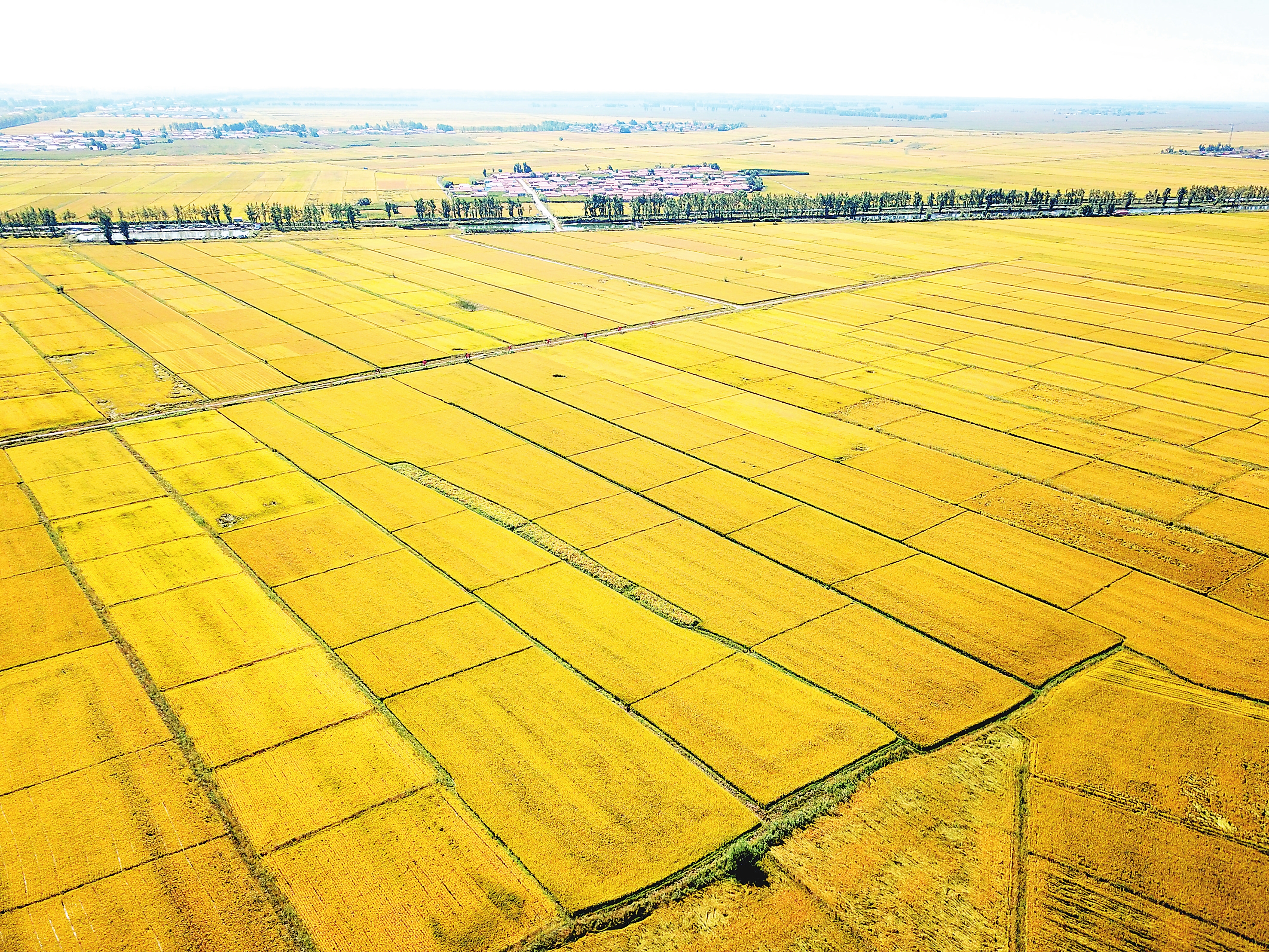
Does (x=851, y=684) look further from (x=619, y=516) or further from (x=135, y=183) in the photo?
(x=135, y=183)

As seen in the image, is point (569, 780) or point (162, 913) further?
point (569, 780)

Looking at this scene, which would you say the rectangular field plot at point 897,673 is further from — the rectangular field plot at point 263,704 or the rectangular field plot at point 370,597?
the rectangular field plot at point 263,704

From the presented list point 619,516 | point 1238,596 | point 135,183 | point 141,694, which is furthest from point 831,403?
point 135,183

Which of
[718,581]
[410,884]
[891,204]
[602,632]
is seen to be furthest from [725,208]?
[410,884]

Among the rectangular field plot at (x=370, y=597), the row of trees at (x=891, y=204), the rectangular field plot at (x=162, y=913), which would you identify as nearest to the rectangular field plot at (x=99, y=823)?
the rectangular field plot at (x=162, y=913)

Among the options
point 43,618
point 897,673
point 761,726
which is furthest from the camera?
point 43,618

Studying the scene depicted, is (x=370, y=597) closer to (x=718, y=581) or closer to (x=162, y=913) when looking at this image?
(x=718, y=581)
